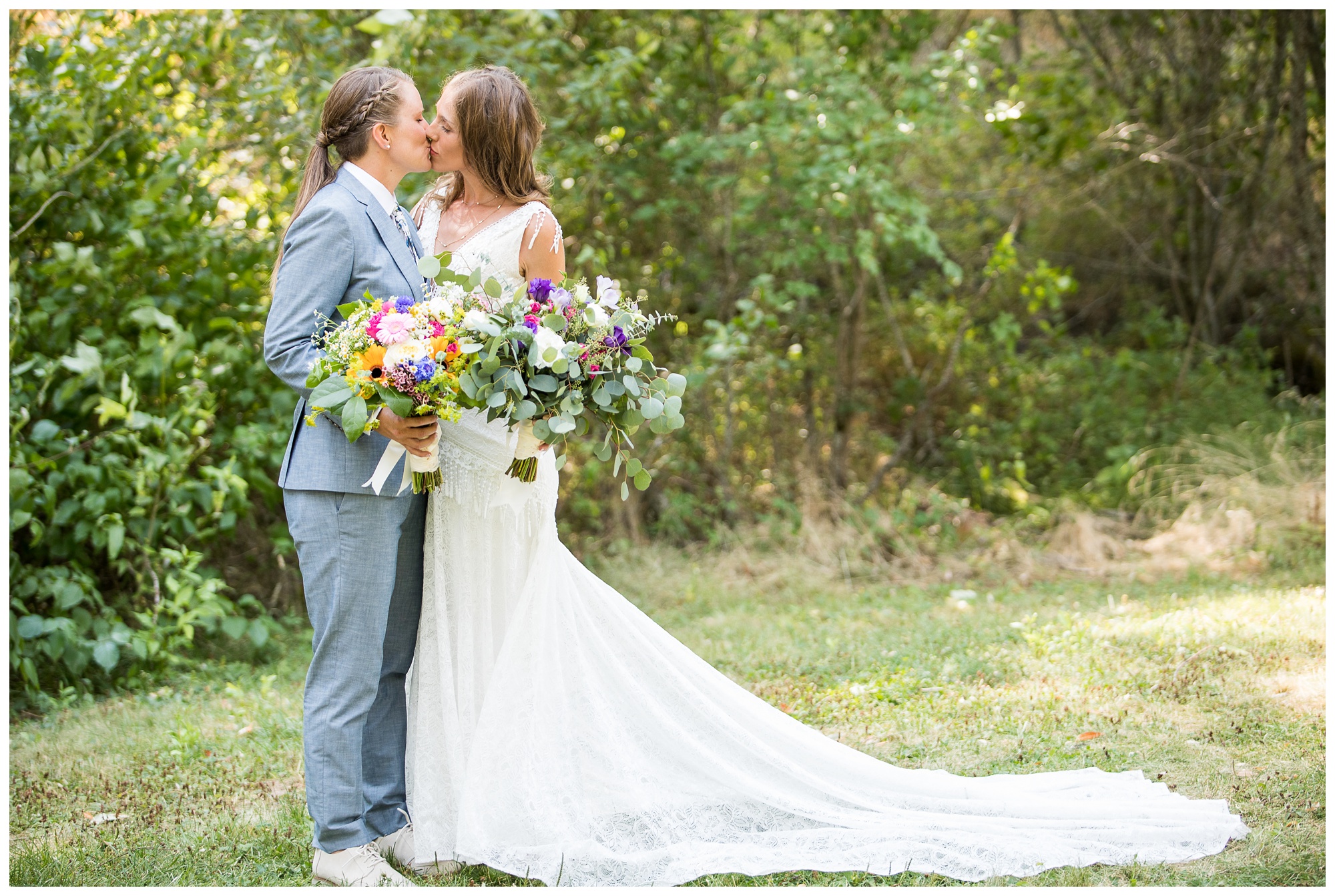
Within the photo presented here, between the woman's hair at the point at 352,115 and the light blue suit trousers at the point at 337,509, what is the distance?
97mm

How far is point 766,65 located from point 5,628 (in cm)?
543

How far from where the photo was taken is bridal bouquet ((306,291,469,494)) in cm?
229

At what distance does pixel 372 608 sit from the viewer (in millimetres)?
2549

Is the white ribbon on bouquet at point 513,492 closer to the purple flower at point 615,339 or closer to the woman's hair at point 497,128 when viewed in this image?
the purple flower at point 615,339

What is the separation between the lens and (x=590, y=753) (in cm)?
275

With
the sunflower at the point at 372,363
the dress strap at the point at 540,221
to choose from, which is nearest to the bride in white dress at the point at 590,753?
the dress strap at the point at 540,221

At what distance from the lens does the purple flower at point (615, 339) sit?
2.46 m

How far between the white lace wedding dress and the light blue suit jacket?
0.25 meters

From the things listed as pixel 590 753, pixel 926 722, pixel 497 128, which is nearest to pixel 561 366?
pixel 497 128

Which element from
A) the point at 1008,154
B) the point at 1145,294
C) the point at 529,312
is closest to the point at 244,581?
the point at 529,312

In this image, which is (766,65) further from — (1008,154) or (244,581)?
(244,581)

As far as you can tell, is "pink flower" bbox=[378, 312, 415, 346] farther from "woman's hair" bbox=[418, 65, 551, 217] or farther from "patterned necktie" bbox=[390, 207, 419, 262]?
"woman's hair" bbox=[418, 65, 551, 217]

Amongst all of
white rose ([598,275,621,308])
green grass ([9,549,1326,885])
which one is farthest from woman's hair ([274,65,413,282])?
green grass ([9,549,1326,885])

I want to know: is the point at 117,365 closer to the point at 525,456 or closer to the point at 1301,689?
the point at 525,456
